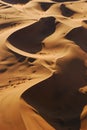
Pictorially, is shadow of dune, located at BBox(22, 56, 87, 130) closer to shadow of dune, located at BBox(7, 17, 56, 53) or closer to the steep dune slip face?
the steep dune slip face

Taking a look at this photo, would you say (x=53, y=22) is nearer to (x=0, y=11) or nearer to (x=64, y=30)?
(x=64, y=30)

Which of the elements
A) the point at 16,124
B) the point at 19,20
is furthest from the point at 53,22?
the point at 16,124

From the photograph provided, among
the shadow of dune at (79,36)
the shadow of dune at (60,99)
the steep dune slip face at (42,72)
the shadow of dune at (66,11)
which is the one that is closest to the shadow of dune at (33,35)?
the steep dune slip face at (42,72)

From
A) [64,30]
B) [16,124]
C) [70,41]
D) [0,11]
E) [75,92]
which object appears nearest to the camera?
[16,124]

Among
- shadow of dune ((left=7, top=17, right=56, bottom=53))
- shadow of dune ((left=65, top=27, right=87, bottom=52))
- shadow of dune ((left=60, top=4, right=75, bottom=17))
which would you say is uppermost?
shadow of dune ((left=7, top=17, right=56, bottom=53))

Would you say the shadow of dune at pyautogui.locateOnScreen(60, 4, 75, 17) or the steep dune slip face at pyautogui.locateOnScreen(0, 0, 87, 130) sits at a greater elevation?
the steep dune slip face at pyautogui.locateOnScreen(0, 0, 87, 130)

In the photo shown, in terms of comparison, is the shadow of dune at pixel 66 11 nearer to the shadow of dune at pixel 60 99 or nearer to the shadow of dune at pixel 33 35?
the shadow of dune at pixel 33 35

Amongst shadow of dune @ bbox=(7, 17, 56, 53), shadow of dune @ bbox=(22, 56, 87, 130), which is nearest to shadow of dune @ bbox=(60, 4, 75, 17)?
shadow of dune @ bbox=(7, 17, 56, 53)
